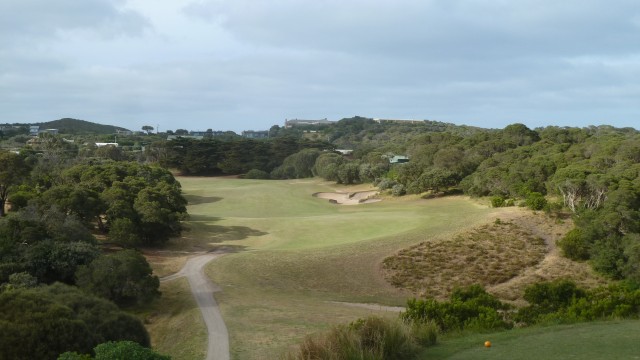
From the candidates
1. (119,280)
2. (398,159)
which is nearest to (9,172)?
(119,280)

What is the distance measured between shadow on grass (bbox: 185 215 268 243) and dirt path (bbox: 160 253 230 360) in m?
6.46

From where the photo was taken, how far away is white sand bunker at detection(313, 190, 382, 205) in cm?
6651

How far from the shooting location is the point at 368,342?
10.1 meters

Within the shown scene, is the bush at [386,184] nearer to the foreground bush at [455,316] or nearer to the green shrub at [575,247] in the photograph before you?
the green shrub at [575,247]

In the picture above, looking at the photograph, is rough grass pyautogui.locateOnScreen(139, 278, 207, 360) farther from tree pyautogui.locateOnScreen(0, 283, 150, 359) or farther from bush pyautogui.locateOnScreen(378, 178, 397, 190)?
bush pyautogui.locateOnScreen(378, 178, 397, 190)

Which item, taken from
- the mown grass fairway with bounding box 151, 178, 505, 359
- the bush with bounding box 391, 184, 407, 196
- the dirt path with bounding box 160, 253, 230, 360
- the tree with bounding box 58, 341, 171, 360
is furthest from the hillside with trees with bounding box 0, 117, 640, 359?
the tree with bounding box 58, 341, 171, 360

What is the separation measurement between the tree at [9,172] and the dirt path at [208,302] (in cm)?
1808

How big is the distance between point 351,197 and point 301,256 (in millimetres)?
39174

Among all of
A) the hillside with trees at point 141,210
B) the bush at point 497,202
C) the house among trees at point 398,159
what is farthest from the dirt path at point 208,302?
the house among trees at point 398,159

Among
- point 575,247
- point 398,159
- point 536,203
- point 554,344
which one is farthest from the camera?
point 398,159

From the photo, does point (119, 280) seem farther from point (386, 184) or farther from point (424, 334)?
point (386, 184)

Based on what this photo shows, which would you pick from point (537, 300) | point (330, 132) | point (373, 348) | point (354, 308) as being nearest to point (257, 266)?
point (354, 308)

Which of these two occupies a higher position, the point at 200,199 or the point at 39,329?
the point at 39,329

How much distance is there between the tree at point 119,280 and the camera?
2331cm
